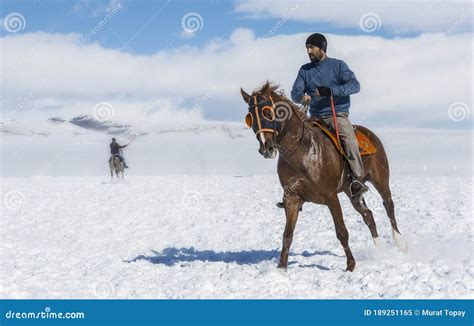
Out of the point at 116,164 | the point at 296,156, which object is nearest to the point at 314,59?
the point at 296,156

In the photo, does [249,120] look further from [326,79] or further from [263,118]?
[326,79]

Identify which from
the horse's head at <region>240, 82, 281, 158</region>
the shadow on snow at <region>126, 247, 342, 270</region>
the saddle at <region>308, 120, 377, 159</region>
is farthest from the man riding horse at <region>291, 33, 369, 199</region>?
the shadow on snow at <region>126, 247, 342, 270</region>

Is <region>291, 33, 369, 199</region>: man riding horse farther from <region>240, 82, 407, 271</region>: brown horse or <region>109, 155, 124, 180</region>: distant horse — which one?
<region>109, 155, 124, 180</region>: distant horse

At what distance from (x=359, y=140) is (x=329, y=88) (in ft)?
4.91

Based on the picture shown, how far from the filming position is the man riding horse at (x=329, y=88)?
305 inches

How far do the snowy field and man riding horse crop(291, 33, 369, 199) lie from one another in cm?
181

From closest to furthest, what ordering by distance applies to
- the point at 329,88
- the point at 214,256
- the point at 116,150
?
1. the point at 329,88
2. the point at 214,256
3. the point at 116,150

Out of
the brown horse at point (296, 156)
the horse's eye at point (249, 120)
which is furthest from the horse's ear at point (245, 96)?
the horse's eye at point (249, 120)

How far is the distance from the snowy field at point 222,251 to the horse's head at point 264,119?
1873mm

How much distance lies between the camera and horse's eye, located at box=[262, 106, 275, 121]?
21.8 feet

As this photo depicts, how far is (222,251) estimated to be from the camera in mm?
9812

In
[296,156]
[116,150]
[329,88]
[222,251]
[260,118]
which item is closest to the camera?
[260,118]

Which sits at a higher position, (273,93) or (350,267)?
(273,93)

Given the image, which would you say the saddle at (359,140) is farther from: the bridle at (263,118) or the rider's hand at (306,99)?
the bridle at (263,118)
